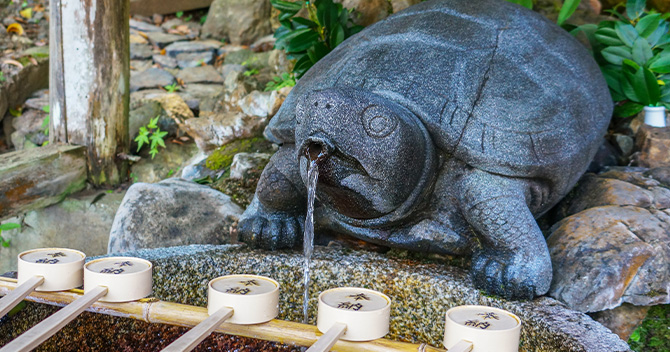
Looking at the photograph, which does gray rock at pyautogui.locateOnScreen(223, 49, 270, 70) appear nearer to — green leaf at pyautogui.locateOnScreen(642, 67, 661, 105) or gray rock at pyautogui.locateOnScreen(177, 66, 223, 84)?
gray rock at pyautogui.locateOnScreen(177, 66, 223, 84)

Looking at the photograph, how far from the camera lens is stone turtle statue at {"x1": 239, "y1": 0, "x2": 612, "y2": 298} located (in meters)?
1.88

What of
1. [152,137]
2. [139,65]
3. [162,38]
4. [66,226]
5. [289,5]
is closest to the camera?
[289,5]

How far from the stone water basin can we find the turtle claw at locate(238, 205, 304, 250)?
48mm

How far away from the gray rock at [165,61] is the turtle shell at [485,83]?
347 centimetres

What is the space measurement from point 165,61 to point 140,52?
0.30 metres

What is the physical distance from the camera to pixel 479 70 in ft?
6.95

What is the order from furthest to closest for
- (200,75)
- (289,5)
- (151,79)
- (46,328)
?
(200,75)
(151,79)
(289,5)
(46,328)

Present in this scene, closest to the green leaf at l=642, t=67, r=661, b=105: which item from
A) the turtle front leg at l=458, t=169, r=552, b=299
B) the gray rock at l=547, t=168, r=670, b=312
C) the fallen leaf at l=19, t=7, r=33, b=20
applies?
the gray rock at l=547, t=168, r=670, b=312

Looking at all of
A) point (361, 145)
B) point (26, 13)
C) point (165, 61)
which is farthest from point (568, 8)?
point (26, 13)

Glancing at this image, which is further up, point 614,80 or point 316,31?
point 316,31

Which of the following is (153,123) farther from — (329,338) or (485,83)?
(329,338)

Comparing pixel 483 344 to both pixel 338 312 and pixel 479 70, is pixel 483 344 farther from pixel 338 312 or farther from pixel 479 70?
pixel 479 70

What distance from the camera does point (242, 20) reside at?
5.90 metres

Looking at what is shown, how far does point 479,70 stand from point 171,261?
1.20 metres
